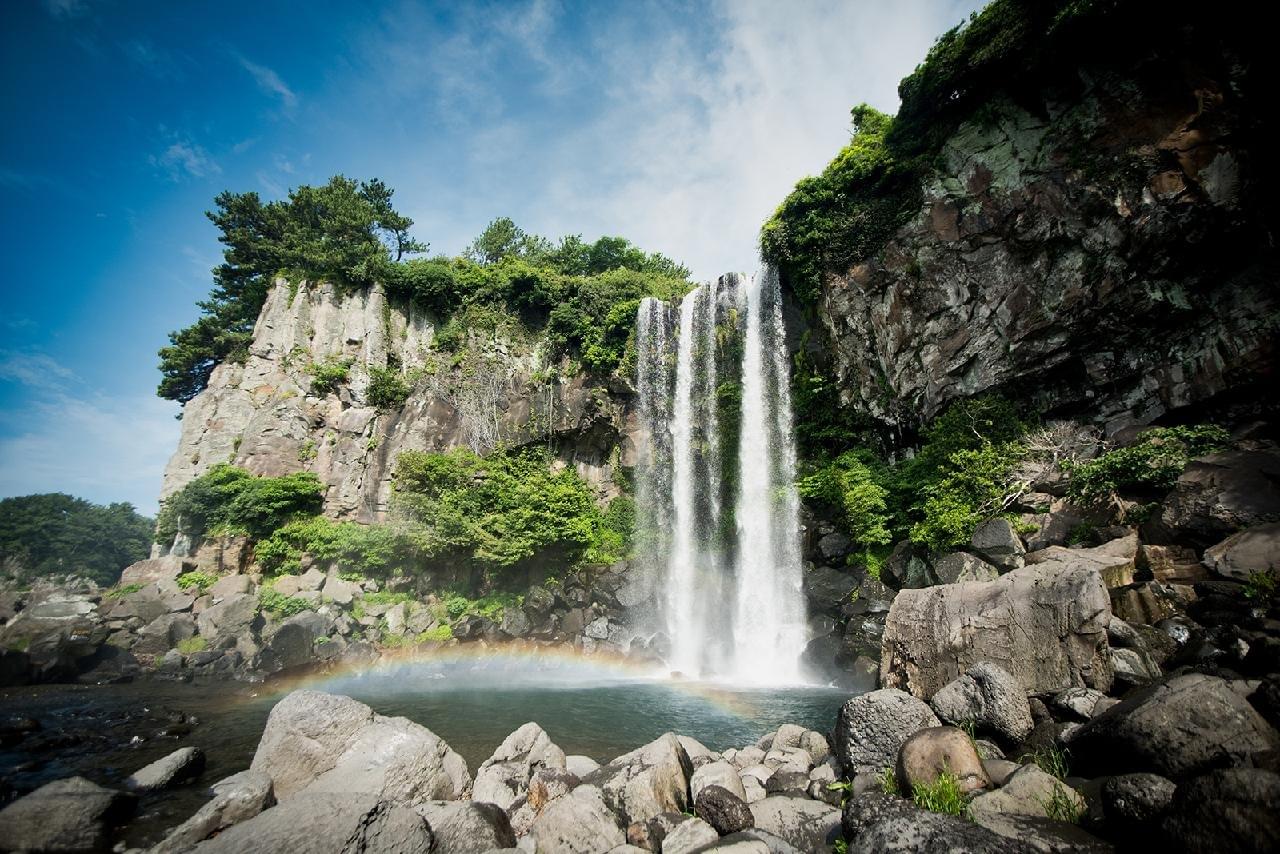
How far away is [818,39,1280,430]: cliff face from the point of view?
1294 centimetres

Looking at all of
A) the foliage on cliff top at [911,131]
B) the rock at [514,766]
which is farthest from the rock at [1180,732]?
the foliage on cliff top at [911,131]

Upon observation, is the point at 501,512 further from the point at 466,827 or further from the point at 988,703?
the point at 988,703

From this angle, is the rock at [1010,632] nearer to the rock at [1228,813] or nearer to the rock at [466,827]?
the rock at [1228,813]

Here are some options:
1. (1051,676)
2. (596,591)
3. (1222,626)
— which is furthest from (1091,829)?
(596,591)

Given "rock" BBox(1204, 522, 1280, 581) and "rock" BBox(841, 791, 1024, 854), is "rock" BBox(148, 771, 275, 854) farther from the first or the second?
"rock" BBox(1204, 522, 1280, 581)

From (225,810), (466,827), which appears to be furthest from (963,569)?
(225,810)

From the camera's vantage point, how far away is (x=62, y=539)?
52.1m

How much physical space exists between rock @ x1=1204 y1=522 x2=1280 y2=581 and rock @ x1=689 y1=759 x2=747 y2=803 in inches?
329

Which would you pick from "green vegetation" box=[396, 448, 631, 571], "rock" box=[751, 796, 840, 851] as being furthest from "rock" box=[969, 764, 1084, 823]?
"green vegetation" box=[396, 448, 631, 571]

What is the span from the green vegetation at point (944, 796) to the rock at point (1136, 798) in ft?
3.51

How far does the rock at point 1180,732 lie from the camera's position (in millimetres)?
4113

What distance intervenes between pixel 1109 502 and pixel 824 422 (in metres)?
9.92

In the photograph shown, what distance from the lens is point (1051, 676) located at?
23.1ft

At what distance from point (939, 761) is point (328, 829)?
6066mm
